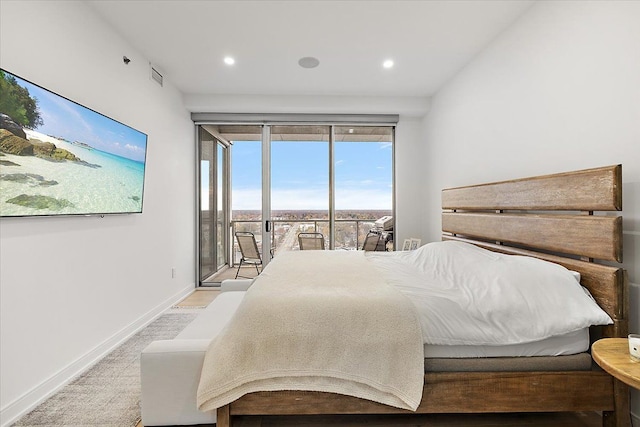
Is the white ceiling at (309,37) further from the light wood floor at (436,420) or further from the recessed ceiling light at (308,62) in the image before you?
the light wood floor at (436,420)

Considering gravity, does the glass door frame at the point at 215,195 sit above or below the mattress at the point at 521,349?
above

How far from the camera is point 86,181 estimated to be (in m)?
2.27

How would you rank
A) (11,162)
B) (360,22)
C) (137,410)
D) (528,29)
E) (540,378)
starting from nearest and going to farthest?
(540,378), (11,162), (137,410), (528,29), (360,22)

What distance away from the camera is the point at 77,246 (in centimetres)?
230

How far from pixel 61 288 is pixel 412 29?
11.2 feet

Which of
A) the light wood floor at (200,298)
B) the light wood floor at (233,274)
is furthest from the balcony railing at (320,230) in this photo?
the light wood floor at (200,298)

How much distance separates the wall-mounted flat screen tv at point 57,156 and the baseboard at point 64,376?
108 cm

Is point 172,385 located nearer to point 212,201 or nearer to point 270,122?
point 212,201

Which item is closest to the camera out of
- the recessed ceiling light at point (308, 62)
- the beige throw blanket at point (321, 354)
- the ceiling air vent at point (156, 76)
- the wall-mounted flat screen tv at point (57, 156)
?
the beige throw blanket at point (321, 354)

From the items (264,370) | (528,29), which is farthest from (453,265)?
(528,29)

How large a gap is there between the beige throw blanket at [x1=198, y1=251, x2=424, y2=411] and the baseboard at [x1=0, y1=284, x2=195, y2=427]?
50.3 inches

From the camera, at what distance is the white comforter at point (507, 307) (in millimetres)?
1531

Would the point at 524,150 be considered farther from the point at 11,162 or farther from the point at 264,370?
the point at 11,162

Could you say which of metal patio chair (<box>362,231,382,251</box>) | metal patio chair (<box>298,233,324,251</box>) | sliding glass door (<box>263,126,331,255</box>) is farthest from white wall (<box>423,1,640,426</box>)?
metal patio chair (<box>298,233,324,251</box>)
